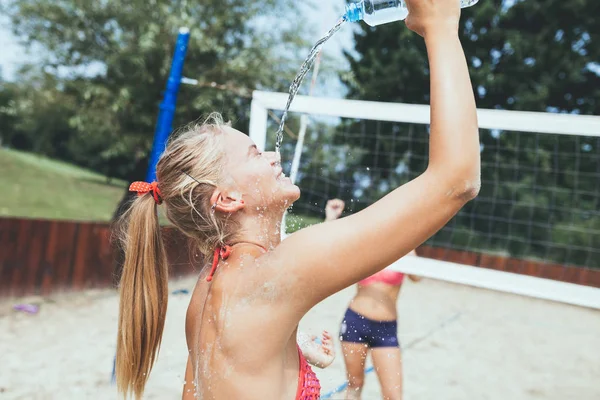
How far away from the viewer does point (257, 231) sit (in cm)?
A: 158

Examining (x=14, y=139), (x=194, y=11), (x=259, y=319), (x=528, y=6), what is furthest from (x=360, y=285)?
(x=14, y=139)

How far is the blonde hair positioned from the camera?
63.5 inches

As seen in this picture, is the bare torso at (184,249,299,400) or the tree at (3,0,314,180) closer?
the bare torso at (184,249,299,400)

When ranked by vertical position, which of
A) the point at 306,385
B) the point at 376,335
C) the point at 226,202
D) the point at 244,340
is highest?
the point at 226,202

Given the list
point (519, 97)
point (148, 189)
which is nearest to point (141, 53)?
point (519, 97)

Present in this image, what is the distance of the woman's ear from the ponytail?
28 centimetres

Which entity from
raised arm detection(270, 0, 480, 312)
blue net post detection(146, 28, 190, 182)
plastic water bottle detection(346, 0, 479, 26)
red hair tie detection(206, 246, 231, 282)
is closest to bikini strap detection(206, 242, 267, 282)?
red hair tie detection(206, 246, 231, 282)

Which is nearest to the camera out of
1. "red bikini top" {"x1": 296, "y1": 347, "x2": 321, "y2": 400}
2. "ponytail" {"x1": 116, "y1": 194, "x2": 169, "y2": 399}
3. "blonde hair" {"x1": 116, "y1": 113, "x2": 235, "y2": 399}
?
"red bikini top" {"x1": 296, "y1": 347, "x2": 321, "y2": 400}

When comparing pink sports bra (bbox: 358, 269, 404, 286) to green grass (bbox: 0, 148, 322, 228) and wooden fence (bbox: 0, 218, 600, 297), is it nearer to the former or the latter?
wooden fence (bbox: 0, 218, 600, 297)

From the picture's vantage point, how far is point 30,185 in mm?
18562

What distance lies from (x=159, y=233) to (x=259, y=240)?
38cm

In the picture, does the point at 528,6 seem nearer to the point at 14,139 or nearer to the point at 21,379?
the point at 21,379

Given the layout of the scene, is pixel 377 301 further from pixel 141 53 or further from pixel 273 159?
pixel 141 53

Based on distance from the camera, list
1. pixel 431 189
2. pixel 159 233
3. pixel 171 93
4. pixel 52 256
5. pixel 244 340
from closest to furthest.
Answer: pixel 431 189 < pixel 244 340 < pixel 159 233 < pixel 171 93 < pixel 52 256
